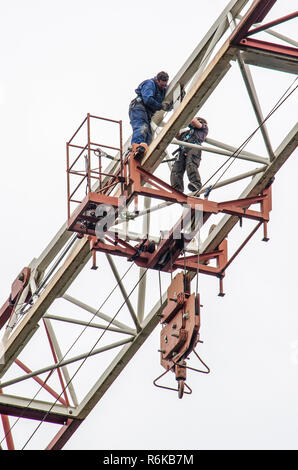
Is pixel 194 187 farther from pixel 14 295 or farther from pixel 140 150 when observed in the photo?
pixel 14 295

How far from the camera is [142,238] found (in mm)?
27203

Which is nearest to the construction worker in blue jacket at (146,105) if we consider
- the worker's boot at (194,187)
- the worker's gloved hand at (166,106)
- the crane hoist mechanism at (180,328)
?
the worker's gloved hand at (166,106)

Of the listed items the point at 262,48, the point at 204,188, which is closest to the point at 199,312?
the point at 204,188

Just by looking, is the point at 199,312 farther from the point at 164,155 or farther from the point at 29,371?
the point at 29,371

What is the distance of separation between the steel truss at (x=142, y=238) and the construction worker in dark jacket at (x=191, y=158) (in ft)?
1.40

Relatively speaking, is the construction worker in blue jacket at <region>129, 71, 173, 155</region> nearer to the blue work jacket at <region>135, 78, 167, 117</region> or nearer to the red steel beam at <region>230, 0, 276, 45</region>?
the blue work jacket at <region>135, 78, 167, 117</region>

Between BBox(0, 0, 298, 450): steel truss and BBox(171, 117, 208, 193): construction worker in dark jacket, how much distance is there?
43 centimetres

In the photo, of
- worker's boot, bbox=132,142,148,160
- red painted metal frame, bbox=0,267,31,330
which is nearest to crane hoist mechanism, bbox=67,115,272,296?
worker's boot, bbox=132,142,148,160

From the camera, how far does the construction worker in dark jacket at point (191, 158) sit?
2652 centimetres

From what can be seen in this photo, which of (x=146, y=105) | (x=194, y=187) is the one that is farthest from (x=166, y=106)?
(x=194, y=187)

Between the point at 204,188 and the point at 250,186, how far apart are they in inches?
31.7

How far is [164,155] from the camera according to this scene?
84.4ft

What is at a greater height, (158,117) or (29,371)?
(158,117)

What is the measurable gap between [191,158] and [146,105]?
4.02ft
